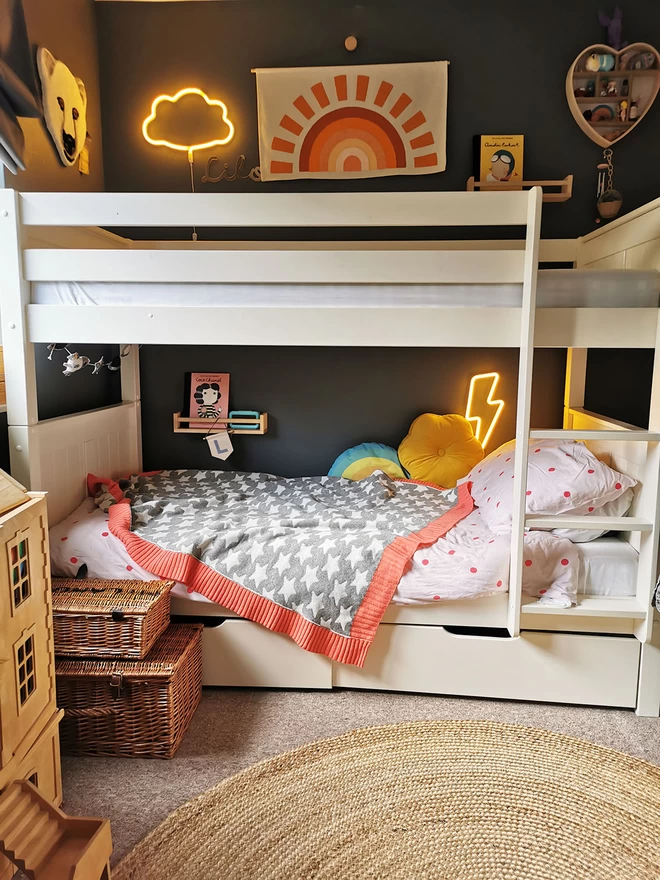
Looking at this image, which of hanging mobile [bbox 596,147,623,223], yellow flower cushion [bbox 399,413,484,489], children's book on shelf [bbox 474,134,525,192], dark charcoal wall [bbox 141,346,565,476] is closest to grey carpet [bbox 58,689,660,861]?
yellow flower cushion [bbox 399,413,484,489]

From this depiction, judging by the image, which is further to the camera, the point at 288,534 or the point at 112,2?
the point at 112,2

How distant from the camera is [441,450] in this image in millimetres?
2920

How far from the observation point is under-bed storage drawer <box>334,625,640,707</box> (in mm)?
1954

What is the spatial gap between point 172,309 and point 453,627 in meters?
1.38

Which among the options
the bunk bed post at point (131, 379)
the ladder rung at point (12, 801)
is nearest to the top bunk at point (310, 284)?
the bunk bed post at point (131, 379)

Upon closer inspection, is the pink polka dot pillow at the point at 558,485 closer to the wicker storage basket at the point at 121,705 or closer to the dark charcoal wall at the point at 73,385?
the wicker storage basket at the point at 121,705

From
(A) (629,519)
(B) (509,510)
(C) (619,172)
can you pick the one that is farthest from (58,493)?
(C) (619,172)

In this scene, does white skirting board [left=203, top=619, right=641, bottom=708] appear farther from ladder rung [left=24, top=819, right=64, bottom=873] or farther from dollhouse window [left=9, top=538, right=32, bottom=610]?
ladder rung [left=24, top=819, right=64, bottom=873]

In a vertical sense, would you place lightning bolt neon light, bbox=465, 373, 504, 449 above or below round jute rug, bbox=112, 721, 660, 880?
above

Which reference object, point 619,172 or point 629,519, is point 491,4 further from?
point 629,519

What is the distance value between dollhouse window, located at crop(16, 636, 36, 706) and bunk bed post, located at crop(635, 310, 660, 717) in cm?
171

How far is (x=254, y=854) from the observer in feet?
4.55

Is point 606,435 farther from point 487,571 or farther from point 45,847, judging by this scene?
point 45,847

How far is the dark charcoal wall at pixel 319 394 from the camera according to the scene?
3020mm
